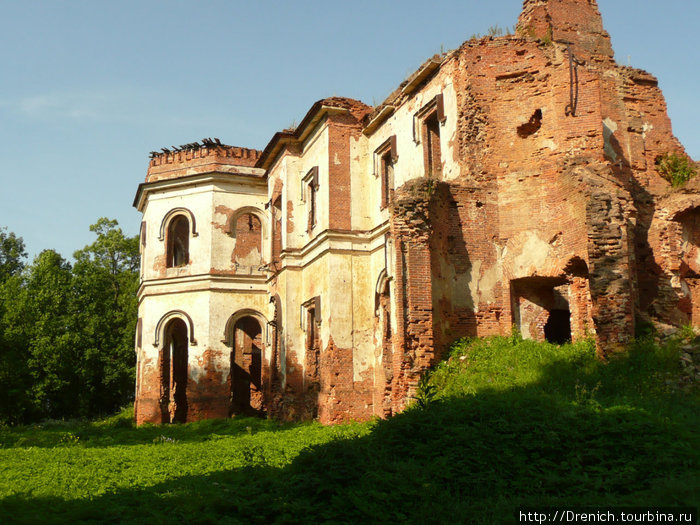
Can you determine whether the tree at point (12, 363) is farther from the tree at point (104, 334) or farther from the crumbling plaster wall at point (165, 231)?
the crumbling plaster wall at point (165, 231)

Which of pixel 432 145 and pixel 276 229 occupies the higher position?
pixel 432 145

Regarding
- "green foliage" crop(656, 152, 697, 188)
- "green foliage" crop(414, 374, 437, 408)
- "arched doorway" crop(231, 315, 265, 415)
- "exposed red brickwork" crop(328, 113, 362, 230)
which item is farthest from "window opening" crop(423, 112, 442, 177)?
"arched doorway" crop(231, 315, 265, 415)

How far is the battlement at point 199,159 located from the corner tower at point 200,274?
0.03m

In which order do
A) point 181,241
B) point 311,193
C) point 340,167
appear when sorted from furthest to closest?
1. point 181,241
2. point 311,193
3. point 340,167

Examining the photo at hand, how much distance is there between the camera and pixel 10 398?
2833cm

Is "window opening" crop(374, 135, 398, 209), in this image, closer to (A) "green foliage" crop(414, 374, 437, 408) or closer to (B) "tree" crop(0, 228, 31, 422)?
(A) "green foliage" crop(414, 374, 437, 408)

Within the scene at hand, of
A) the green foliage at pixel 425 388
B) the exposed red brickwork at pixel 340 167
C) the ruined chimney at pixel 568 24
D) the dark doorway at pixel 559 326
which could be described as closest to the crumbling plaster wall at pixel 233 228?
the exposed red brickwork at pixel 340 167

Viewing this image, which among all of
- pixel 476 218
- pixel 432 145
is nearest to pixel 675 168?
pixel 476 218

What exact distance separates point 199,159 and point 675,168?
15341mm

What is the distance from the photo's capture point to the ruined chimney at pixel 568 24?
1493 cm

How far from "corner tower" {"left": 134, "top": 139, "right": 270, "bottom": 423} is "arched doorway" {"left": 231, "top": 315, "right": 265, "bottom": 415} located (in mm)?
537

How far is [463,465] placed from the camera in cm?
830

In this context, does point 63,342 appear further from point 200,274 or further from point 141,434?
point 141,434

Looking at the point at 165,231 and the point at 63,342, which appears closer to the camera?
the point at 165,231
